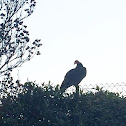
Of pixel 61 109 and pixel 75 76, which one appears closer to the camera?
pixel 61 109

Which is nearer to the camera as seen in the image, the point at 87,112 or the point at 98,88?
the point at 87,112

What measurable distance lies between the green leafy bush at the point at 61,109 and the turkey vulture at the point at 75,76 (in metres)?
2.21

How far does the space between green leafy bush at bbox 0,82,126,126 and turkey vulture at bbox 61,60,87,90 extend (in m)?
2.21

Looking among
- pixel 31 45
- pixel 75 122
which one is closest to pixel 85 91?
pixel 75 122

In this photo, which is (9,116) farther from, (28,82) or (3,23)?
(3,23)

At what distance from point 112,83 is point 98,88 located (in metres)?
0.52

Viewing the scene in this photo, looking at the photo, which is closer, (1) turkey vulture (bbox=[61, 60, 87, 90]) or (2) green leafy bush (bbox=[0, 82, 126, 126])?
(2) green leafy bush (bbox=[0, 82, 126, 126])

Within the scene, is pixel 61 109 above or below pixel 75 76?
below

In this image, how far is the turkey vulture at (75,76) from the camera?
1097 centimetres

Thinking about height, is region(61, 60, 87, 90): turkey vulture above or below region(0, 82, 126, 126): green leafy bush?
above

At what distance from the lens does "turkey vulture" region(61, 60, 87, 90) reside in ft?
36.0

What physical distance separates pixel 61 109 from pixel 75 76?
3616 mm

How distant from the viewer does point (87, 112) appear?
8.02 m

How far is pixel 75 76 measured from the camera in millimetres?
11555
